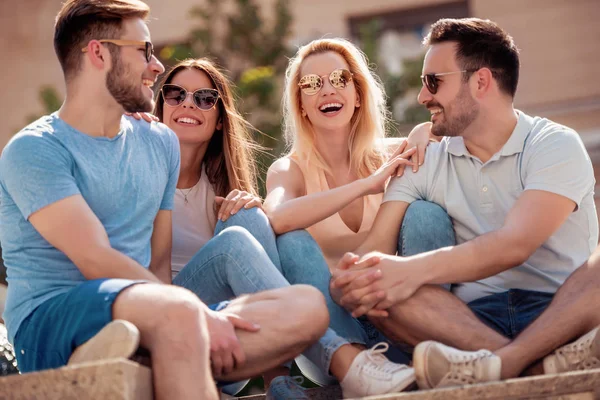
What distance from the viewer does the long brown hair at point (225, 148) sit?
4863 millimetres

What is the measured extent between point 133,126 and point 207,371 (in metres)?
1.38

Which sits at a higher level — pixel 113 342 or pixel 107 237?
pixel 107 237

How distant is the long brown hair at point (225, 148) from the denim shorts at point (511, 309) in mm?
1444

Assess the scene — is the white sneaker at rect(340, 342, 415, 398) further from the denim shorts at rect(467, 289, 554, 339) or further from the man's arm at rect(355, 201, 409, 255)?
the man's arm at rect(355, 201, 409, 255)

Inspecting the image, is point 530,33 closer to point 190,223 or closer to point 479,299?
point 190,223

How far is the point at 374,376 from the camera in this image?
3.44 meters

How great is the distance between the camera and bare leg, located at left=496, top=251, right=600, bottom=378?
350 cm

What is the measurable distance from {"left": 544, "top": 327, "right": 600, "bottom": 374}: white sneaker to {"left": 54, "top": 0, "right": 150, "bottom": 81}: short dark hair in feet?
6.92

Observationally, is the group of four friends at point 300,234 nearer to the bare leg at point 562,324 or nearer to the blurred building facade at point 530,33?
the bare leg at point 562,324

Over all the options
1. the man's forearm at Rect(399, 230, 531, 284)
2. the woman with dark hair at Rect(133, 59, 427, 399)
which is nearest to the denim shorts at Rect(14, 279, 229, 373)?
the woman with dark hair at Rect(133, 59, 427, 399)

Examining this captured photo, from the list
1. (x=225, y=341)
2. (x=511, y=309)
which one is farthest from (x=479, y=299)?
(x=225, y=341)

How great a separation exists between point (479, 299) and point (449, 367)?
34.8 inches

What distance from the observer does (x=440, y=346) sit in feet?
10.7

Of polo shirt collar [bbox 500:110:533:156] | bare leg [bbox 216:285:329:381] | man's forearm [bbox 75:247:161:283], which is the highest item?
polo shirt collar [bbox 500:110:533:156]
